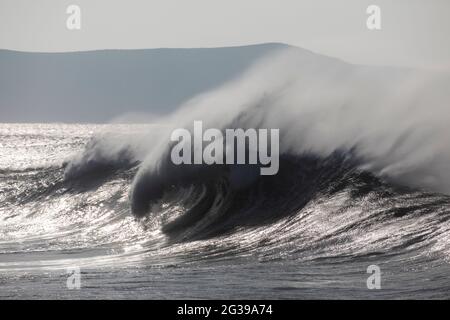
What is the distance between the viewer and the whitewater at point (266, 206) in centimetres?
1168

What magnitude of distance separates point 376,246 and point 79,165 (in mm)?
14697

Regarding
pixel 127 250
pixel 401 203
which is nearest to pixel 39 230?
pixel 127 250

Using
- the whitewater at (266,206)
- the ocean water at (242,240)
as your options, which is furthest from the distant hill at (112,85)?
the ocean water at (242,240)

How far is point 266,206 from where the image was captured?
17125mm

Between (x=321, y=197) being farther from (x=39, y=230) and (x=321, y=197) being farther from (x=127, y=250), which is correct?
(x=39, y=230)

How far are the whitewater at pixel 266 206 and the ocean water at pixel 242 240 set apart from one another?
0.04 metres

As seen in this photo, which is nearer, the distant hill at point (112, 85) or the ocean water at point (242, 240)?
the ocean water at point (242, 240)

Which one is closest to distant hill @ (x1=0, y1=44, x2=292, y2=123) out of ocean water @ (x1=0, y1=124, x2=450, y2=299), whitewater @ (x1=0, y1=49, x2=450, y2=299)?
whitewater @ (x1=0, y1=49, x2=450, y2=299)

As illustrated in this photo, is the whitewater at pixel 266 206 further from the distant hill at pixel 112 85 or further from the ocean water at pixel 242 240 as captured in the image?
the distant hill at pixel 112 85

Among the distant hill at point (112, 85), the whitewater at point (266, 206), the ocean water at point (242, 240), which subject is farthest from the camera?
the distant hill at point (112, 85)

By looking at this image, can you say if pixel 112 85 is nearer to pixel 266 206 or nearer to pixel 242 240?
pixel 266 206

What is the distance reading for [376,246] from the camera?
1305cm

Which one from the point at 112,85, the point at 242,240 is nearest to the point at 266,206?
the point at 242,240

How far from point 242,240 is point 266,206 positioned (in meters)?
2.18
